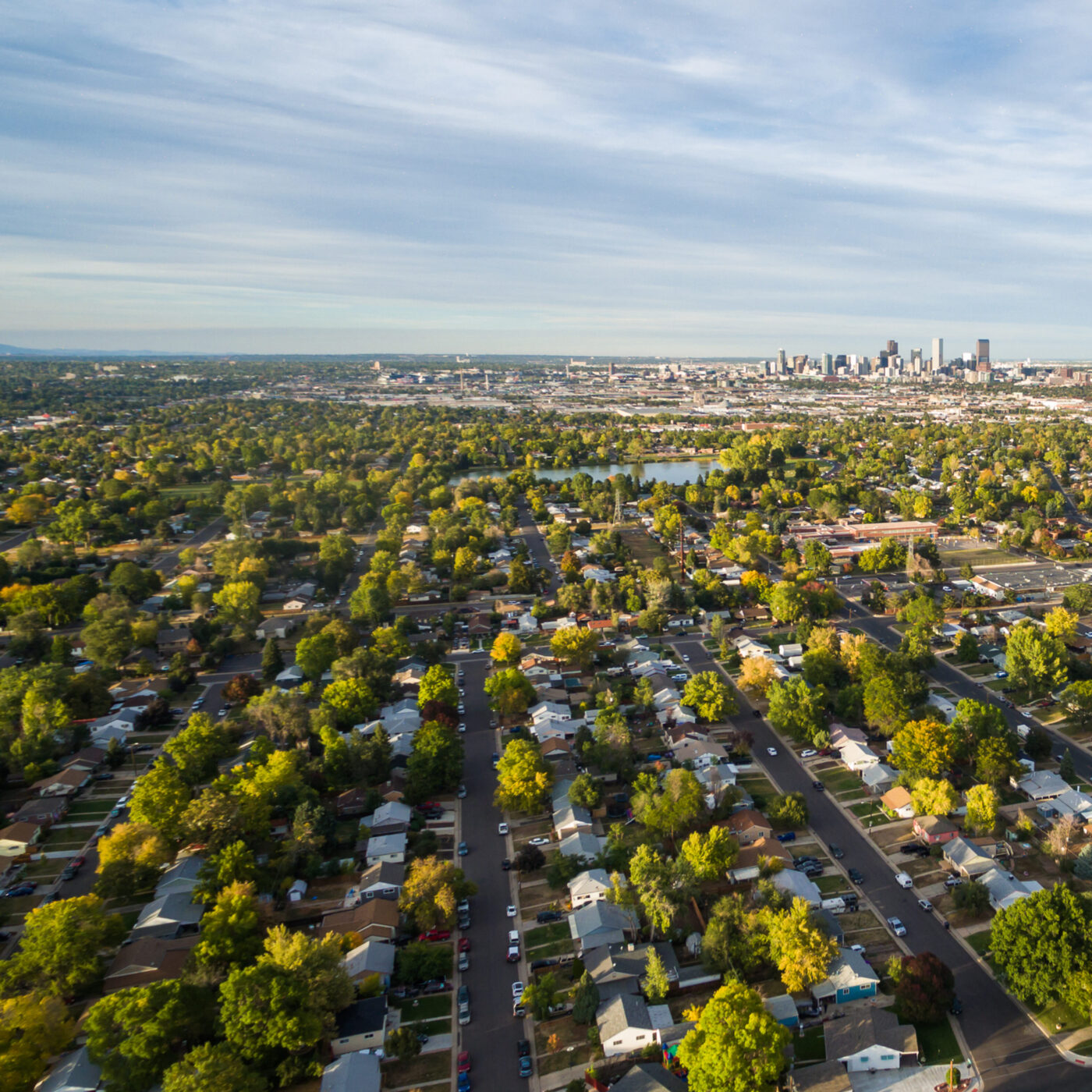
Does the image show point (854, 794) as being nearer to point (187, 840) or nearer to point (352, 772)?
point (352, 772)

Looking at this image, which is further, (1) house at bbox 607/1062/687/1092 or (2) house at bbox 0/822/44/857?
(2) house at bbox 0/822/44/857

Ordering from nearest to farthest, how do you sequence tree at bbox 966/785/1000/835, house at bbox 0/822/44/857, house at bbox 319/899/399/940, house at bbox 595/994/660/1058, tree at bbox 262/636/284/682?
1. house at bbox 595/994/660/1058
2. house at bbox 319/899/399/940
3. tree at bbox 966/785/1000/835
4. house at bbox 0/822/44/857
5. tree at bbox 262/636/284/682

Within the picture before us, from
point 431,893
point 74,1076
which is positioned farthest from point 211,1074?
point 431,893

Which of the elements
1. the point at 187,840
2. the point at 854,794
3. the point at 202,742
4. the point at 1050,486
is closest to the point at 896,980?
the point at 854,794

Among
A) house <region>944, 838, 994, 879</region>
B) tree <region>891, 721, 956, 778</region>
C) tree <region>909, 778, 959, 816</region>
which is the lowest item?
house <region>944, 838, 994, 879</region>

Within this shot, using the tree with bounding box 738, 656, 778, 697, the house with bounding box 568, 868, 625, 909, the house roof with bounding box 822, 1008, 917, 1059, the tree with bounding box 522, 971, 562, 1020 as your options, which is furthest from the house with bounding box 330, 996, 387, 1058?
the tree with bounding box 738, 656, 778, 697

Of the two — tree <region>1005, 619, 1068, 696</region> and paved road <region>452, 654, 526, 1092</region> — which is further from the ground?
tree <region>1005, 619, 1068, 696</region>

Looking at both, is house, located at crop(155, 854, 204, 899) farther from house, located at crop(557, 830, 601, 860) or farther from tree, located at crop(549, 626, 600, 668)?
tree, located at crop(549, 626, 600, 668)
